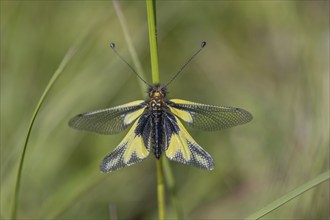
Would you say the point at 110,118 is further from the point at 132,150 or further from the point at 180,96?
the point at 180,96

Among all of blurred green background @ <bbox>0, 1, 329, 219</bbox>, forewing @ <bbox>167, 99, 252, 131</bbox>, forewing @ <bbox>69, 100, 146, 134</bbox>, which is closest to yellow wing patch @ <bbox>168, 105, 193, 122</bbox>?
forewing @ <bbox>167, 99, 252, 131</bbox>

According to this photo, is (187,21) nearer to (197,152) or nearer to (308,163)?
(308,163)

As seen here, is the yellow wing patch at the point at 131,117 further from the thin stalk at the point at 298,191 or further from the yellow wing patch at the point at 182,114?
the thin stalk at the point at 298,191

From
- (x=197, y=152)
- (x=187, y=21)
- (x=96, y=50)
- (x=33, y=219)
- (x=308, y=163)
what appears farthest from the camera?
(x=187, y=21)

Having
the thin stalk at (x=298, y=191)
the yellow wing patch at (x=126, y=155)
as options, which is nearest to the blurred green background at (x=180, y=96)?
the yellow wing patch at (x=126, y=155)

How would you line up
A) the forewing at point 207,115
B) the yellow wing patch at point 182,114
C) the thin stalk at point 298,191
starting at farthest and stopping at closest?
the yellow wing patch at point 182,114, the forewing at point 207,115, the thin stalk at point 298,191

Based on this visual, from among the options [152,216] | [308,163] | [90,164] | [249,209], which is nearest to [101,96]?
[90,164]
